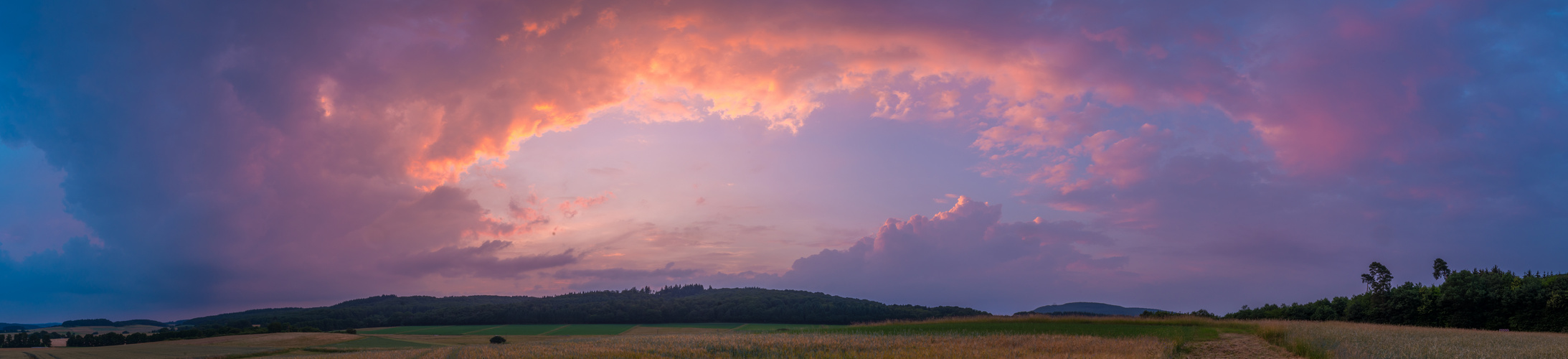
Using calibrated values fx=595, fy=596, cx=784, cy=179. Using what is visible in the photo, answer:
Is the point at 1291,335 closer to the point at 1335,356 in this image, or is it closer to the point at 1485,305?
the point at 1335,356

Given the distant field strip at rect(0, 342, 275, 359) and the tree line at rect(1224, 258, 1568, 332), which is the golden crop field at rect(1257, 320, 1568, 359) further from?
the distant field strip at rect(0, 342, 275, 359)

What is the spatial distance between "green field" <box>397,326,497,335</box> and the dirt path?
118681 mm

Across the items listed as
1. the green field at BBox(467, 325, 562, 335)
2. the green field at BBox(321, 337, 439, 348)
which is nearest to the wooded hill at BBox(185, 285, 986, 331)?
the green field at BBox(467, 325, 562, 335)

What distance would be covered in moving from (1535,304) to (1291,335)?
32.7 m

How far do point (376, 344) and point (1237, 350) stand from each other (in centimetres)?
10330

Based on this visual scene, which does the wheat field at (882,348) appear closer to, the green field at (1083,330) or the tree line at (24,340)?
the green field at (1083,330)

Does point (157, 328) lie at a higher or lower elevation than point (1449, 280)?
lower

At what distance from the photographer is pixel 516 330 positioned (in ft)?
398

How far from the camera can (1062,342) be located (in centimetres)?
3175

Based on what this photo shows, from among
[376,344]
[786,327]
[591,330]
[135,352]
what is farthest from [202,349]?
[786,327]

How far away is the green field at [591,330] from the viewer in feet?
351

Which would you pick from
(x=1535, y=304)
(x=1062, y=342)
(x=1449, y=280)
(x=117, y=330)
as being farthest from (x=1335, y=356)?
(x=117, y=330)

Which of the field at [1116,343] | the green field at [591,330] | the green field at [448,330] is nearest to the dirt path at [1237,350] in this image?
the field at [1116,343]

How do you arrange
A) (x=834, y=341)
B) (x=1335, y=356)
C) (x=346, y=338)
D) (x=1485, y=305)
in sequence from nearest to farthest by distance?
(x=1335, y=356) → (x=834, y=341) → (x=1485, y=305) → (x=346, y=338)
